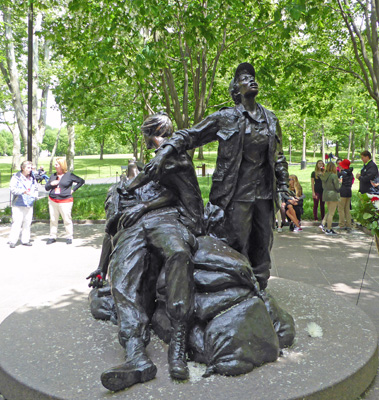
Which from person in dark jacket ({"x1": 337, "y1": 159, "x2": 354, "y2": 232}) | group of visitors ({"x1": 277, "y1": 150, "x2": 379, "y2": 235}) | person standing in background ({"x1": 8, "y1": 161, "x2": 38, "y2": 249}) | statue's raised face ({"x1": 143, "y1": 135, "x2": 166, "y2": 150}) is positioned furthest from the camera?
person in dark jacket ({"x1": 337, "y1": 159, "x2": 354, "y2": 232})

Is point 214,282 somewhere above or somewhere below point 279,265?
above

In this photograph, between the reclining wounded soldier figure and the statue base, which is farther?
the reclining wounded soldier figure

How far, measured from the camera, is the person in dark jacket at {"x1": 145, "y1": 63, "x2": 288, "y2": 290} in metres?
4.22

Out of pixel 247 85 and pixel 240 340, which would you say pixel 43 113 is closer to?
pixel 247 85

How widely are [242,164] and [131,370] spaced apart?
90.3 inches

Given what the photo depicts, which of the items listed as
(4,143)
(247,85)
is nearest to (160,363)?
(247,85)

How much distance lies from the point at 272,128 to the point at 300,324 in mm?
1951

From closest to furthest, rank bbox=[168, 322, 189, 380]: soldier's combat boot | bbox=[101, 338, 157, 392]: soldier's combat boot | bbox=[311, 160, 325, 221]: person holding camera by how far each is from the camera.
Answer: bbox=[101, 338, 157, 392]: soldier's combat boot, bbox=[168, 322, 189, 380]: soldier's combat boot, bbox=[311, 160, 325, 221]: person holding camera

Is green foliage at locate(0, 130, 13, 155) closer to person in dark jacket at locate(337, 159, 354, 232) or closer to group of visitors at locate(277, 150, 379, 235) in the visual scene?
group of visitors at locate(277, 150, 379, 235)

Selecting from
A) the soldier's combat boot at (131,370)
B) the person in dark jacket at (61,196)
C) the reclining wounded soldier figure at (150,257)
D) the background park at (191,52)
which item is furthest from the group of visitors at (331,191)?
the soldier's combat boot at (131,370)

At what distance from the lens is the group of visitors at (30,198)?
9.29 m

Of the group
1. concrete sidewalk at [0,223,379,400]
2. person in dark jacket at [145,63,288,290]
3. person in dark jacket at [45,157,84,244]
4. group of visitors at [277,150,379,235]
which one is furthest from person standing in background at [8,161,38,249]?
person in dark jacket at [145,63,288,290]

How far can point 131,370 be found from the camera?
9.39ft

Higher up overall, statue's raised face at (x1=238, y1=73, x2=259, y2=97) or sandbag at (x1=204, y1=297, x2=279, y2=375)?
statue's raised face at (x1=238, y1=73, x2=259, y2=97)
